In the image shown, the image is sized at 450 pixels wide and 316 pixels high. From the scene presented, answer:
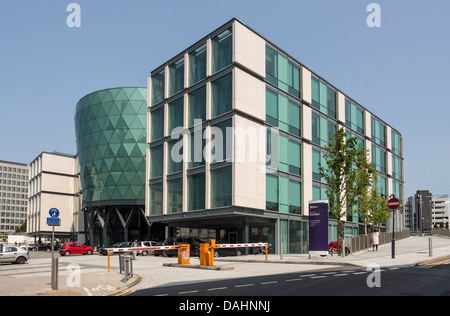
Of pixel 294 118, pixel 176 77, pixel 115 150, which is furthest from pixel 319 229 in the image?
pixel 115 150

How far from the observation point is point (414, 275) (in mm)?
16109

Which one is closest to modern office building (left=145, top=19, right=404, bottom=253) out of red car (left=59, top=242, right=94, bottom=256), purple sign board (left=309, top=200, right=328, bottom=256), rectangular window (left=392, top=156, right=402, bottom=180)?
purple sign board (left=309, top=200, right=328, bottom=256)

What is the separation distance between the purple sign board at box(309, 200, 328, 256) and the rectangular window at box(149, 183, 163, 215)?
877 inches

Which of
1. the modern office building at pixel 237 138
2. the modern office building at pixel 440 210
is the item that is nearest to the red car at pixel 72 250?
the modern office building at pixel 237 138

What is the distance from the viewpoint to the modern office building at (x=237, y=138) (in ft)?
128

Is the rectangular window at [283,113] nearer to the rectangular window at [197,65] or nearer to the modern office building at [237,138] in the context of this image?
the modern office building at [237,138]

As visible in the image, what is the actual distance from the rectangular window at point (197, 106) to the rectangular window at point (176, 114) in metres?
1.66

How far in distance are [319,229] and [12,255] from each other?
2102cm

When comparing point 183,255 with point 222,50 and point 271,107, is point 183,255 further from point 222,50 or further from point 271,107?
point 222,50

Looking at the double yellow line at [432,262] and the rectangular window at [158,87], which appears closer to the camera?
the double yellow line at [432,262]

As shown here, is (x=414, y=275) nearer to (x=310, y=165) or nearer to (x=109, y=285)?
(x=109, y=285)

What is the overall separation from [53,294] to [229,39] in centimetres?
3033

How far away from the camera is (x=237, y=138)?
37812 millimetres
